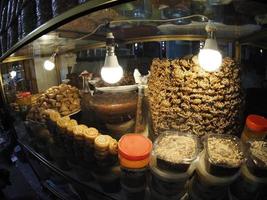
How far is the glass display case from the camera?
3.51 ft

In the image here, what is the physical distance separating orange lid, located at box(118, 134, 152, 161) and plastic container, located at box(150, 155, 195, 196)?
0.05 metres

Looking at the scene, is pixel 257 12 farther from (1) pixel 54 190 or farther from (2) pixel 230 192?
(1) pixel 54 190

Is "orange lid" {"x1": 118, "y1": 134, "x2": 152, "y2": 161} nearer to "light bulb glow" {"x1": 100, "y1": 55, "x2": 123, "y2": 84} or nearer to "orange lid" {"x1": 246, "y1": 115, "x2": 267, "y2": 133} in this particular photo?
"light bulb glow" {"x1": 100, "y1": 55, "x2": 123, "y2": 84}

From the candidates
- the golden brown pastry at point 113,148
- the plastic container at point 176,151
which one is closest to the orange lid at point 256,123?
the plastic container at point 176,151

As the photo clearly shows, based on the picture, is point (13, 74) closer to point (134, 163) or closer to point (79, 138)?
point (79, 138)

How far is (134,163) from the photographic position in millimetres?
A: 1123

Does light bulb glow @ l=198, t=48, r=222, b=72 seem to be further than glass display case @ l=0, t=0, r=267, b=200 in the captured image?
Yes

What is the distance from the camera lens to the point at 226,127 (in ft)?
4.36

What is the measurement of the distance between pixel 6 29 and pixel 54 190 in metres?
1.45

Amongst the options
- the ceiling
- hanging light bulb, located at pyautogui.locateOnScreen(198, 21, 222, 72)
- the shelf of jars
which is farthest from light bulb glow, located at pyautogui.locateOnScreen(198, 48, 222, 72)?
the shelf of jars

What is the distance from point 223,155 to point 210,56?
0.47 meters

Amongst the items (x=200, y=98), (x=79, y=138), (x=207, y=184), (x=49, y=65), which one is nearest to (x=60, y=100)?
(x=49, y=65)

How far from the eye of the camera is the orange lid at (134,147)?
112cm

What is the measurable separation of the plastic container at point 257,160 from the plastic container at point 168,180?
22cm
